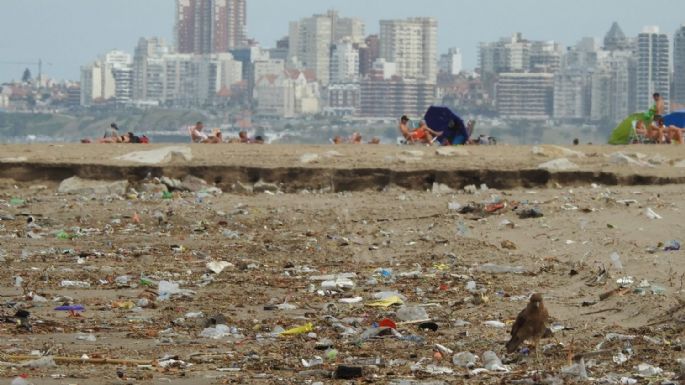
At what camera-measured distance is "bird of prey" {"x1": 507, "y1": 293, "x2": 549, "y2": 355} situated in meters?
7.41

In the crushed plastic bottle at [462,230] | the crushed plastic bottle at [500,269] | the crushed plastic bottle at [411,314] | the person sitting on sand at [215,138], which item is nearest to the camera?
the crushed plastic bottle at [411,314]

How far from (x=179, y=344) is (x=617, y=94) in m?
180

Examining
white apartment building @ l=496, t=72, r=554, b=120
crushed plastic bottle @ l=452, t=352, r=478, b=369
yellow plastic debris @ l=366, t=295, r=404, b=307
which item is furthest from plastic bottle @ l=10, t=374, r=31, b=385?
white apartment building @ l=496, t=72, r=554, b=120

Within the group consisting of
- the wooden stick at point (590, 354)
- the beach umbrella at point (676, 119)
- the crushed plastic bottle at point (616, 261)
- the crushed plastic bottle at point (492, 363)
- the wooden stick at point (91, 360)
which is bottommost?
the wooden stick at point (91, 360)

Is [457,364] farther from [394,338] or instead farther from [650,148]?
[650,148]

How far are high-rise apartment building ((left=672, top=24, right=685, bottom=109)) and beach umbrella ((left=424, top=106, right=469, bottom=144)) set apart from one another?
146 m

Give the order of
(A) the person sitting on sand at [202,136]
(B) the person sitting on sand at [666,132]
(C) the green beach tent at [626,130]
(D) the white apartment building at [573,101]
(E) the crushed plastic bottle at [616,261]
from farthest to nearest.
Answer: (D) the white apartment building at [573,101]
(C) the green beach tent at [626,130]
(A) the person sitting on sand at [202,136]
(B) the person sitting on sand at [666,132]
(E) the crushed plastic bottle at [616,261]

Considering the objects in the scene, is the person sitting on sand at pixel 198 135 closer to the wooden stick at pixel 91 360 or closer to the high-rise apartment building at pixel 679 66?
the wooden stick at pixel 91 360

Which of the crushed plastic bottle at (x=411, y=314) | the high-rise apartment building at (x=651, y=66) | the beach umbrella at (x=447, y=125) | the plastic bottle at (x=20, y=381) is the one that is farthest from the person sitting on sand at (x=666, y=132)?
the high-rise apartment building at (x=651, y=66)

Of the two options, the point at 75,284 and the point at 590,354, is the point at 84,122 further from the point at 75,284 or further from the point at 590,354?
the point at 590,354

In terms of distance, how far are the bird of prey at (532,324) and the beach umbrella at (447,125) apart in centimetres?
1667

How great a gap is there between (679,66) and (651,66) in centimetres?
779

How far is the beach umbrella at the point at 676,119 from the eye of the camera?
25.2 m

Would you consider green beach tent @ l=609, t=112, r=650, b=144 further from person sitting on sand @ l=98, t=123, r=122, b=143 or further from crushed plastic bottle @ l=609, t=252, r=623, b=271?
crushed plastic bottle @ l=609, t=252, r=623, b=271
